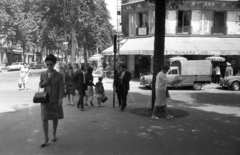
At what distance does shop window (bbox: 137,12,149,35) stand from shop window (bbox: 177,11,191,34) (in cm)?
313

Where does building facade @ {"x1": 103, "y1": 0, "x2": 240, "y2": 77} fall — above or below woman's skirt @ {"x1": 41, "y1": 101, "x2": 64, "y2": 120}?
above

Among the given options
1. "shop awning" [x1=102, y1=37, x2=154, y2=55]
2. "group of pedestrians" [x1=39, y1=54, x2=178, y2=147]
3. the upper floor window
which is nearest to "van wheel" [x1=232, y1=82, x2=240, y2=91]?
"shop awning" [x1=102, y1=37, x2=154, y2=55]

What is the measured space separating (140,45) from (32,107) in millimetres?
13717

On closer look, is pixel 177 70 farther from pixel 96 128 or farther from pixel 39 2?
pixel 39 2

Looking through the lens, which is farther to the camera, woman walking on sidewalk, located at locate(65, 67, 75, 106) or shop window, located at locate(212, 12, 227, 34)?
shop window, located at locate(212, 12, 227, 34)

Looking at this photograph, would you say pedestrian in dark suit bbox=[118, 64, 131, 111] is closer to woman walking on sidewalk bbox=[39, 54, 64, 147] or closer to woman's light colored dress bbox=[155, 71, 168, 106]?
woman's light colored dress bbox=[155, 71, 168, 106]

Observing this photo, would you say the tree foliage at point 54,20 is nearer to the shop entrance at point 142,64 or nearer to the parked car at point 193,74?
the shop entrance at point 142,64

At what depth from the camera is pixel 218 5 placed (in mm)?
21672

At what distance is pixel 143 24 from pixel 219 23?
737 centimetres

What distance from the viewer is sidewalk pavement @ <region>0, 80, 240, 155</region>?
15.1ft

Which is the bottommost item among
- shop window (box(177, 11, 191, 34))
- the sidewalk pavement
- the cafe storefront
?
the sidewalk pavement

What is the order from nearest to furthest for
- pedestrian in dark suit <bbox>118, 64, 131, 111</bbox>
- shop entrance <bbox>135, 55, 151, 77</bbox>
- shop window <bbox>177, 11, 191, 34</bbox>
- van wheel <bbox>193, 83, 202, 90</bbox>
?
1. pedestrian in dark suit <bbox>118, 64, 131, 111</bbox>
2. van wheel <bbox>193, 83, 202, 90</bbox>
3. shop window <bbox>177, 11, 191, 34</bbox>
4. shop entrance <bbox>135, 55, 151, 77</bbox>

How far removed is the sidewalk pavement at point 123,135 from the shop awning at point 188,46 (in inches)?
483

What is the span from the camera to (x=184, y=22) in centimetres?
2223
